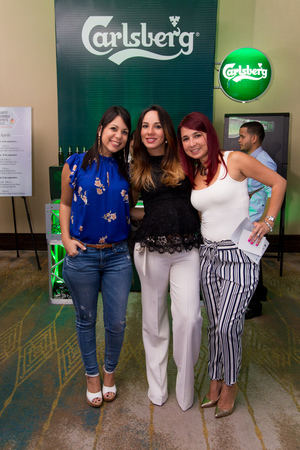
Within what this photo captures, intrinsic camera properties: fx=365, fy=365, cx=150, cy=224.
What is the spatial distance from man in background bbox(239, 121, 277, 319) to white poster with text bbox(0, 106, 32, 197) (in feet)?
8.74

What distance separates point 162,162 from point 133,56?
8.38ft

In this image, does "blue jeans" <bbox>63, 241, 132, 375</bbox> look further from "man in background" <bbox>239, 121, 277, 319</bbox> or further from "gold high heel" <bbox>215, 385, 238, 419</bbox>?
"man in background" <bbox>239, 121, 277, 319</bbox>

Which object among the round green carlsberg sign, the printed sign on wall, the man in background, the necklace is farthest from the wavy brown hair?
the round green carlsberg sign

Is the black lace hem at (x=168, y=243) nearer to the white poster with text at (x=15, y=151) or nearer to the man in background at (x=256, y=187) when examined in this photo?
the man in background at (x=256, y=187)

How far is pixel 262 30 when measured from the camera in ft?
15.4

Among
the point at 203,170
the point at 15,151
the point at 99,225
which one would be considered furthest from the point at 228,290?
the point at 15,151

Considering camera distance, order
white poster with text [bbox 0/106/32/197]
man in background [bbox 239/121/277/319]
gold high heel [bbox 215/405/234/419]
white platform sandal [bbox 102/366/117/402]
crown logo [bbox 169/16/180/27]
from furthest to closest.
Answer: white poster with text [bbox 0/106/32/197] < crown logo [bbox 169/16/180/27] < man in background [bbox 239/121/277/319] < white platform sandal [bbox 102/366/117/402] < gold high heel [bbox 215/405/234/419]

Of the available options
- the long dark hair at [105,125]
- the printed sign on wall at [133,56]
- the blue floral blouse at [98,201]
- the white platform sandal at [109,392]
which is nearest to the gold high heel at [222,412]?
the white platform sandal at [109,392]

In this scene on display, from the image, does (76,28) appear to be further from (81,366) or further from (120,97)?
(81,366)

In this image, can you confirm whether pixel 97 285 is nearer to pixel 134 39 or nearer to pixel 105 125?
pixel 105 125

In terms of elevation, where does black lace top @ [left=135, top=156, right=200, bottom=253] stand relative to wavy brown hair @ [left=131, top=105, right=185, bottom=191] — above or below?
below

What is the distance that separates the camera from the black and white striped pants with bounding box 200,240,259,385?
5.99 feet

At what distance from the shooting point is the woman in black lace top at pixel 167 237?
1.84 meters

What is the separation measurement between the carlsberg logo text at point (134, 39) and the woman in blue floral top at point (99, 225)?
2447 mm
